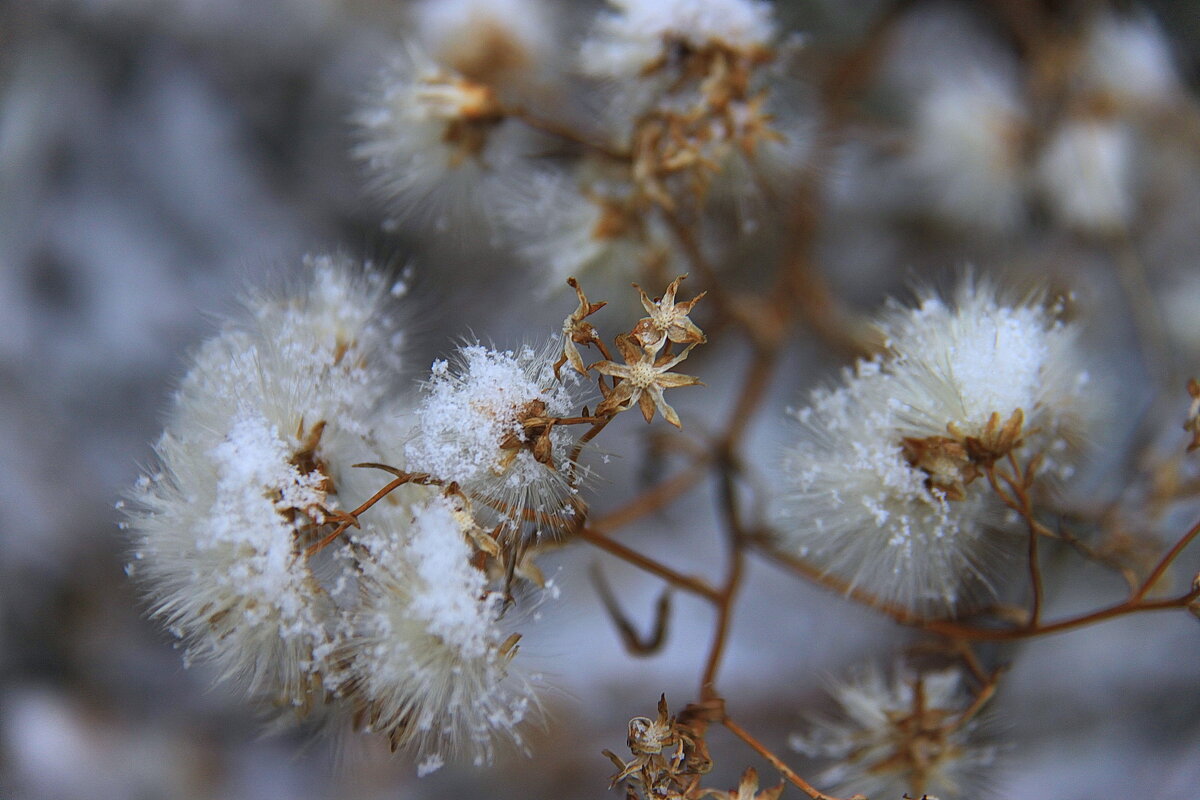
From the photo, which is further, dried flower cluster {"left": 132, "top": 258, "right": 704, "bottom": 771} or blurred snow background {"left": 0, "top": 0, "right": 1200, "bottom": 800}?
blurred snow background {"left": 0, "top": 0, "right": 1200, "bottom": 800}

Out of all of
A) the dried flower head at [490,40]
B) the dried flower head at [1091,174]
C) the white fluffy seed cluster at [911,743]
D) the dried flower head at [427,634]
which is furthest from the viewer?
the dried flower head at [1091,174]

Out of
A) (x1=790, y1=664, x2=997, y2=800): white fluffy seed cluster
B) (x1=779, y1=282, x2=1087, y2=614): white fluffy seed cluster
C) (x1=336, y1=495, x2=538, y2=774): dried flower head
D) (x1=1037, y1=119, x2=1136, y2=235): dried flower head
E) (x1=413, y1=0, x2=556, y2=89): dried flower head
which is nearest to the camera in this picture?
(x1=336, y1=495, x2=538, y2=774): dried flower head

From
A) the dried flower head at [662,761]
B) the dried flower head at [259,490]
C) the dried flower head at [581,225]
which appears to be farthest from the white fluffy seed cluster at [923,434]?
the dried flower head at [259,490]

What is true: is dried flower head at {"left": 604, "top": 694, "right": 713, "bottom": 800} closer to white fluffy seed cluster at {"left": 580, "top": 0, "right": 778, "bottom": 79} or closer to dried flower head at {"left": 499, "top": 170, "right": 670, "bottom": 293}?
dried flower head at {"left": 499, "top": 170, "right": 670, "bottom": 293}

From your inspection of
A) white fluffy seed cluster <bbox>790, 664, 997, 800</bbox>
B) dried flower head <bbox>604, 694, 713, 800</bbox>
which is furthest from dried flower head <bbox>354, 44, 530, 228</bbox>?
white fluffy seed cluster <bbox>790, 664, 997, 800</bbox>

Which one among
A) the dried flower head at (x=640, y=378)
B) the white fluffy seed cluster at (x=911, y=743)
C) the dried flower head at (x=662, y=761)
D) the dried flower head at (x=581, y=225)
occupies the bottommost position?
the dried flower head at (x=662, y=761)

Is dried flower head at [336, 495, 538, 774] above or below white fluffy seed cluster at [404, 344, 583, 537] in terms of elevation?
below

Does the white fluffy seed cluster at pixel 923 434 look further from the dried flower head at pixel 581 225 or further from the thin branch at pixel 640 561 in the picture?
the dried flower head at pixel 581 225
